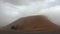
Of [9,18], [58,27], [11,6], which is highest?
[11,6]

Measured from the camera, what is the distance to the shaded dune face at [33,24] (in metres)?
0.62

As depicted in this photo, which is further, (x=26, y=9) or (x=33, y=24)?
(x=26, y=9)

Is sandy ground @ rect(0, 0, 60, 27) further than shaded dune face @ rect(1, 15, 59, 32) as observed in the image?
Yes

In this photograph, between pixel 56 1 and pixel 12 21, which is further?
pixel 56 1

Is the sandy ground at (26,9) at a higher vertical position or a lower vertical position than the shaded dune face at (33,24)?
higher

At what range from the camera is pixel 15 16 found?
2.53 feet

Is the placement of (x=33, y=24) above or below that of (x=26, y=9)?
below

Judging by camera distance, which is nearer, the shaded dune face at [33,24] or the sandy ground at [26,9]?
the shaded dune face at [33,24]

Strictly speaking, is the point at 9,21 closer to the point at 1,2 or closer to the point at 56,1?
the point at 1,2

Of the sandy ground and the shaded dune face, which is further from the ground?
the sandy ground

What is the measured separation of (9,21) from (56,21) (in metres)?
A: 0.29

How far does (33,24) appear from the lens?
2.23ft

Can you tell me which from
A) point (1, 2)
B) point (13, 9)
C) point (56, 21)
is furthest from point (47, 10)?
point (1, 2)

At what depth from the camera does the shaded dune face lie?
24.6 inches
